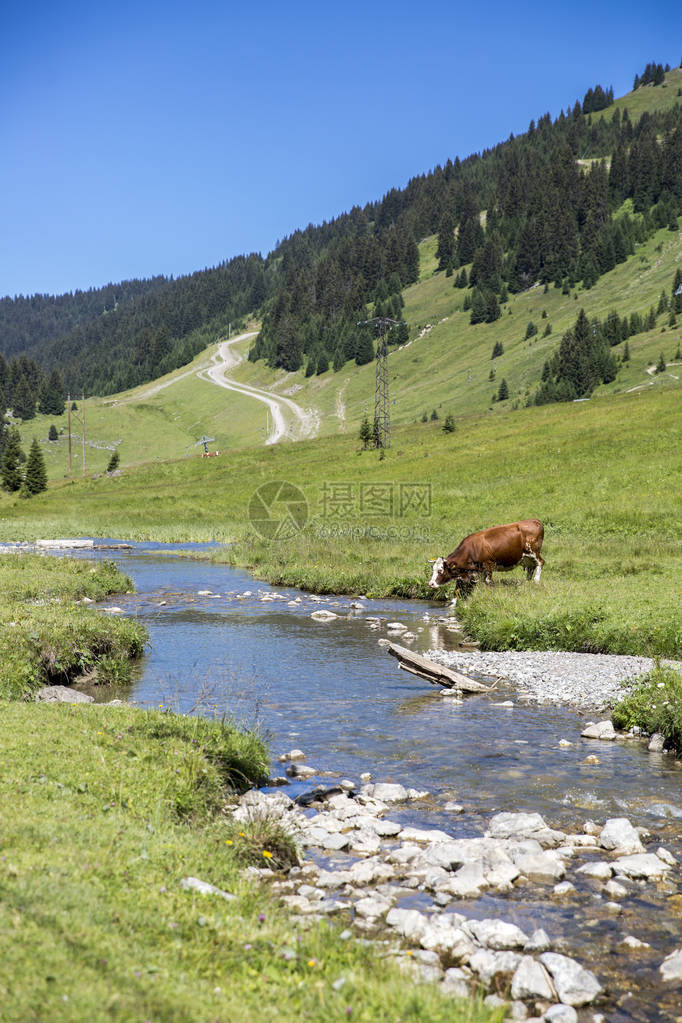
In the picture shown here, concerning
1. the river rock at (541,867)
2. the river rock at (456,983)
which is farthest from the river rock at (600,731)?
the river rock at (456,983)

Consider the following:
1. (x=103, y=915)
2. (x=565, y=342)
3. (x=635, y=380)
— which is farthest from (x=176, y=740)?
(x=565, y=342)

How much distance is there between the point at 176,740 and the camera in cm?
1061

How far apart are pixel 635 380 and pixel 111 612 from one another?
113 m

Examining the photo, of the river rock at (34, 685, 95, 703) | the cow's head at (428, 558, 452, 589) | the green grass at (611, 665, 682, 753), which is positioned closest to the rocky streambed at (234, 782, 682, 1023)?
the green grass at (611, 665, 682, 753)

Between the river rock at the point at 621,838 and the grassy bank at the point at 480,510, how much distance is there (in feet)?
29.7

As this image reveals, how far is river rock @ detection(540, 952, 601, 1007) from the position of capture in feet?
20.2

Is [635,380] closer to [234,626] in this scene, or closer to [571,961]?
[234,626]

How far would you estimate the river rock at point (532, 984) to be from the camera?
242 inches

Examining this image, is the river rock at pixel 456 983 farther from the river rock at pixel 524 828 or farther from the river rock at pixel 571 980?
the river rock at pixel 524 828

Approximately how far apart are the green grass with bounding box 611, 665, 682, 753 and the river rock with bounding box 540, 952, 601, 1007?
681cm

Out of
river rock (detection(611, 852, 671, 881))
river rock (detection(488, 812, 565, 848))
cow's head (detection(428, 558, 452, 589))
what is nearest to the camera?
river rock (detection(611, 852, 671, 881))

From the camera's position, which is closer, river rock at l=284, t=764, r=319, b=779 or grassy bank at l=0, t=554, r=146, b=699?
river rock at l=284, t=764, r=319, b=779

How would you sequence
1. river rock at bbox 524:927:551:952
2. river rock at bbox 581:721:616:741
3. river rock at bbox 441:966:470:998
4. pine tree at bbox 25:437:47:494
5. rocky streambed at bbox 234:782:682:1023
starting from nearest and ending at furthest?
river rock at bbox 441:966:470:998 < rocky streambed at bbox 234:782:682:1023 < river rock at bbox 524:927:551:952 < river rock at bbox 581:721:616:741 < pine tree at bbox 25:437:47:494

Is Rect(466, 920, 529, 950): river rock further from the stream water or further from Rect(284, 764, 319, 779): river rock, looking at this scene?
Rect(284, 764, 319, 779): river rock
